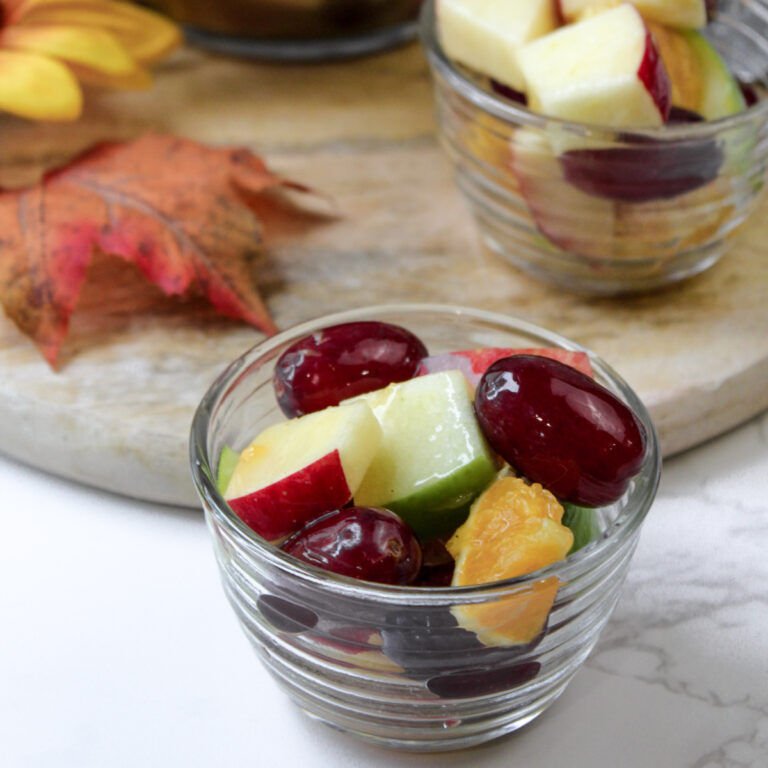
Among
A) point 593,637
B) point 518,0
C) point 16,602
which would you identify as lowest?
point 16,602

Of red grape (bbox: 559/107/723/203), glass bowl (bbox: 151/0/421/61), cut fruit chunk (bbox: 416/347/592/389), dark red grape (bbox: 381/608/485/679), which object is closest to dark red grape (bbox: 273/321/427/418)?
cut fruit chunk (bbox: 416/347/592/389)

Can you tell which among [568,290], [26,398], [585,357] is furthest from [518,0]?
[26,398]

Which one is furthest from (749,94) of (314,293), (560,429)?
(560,429)

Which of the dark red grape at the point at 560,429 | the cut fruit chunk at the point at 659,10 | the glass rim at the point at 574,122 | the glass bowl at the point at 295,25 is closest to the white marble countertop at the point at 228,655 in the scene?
the dark red grape at the point at 560,429

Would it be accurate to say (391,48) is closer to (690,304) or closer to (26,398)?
(690,304)

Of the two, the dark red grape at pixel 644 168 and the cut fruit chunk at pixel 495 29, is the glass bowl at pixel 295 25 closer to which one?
the cut fruit chunk at pixel 495 29

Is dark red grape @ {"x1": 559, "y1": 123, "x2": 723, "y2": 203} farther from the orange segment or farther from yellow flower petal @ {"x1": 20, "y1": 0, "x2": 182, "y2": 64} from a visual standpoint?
yellow flower petal @ {"x1": 20, "y1": 0, "x2": 182, "y2": 64}
